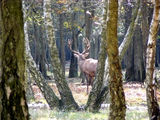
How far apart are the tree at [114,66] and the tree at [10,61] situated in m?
2.25

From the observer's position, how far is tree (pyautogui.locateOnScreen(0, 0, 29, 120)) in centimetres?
376

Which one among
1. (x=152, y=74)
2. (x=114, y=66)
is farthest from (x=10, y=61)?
(x=152, y=74)

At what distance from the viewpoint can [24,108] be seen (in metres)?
3.86

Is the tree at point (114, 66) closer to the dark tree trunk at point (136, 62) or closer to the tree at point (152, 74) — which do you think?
the tree at point (152, 74)

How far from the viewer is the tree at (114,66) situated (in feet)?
18.8

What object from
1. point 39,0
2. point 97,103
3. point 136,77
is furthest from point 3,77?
point 136,77

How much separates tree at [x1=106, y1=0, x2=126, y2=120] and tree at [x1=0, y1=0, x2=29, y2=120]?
7.39 ft

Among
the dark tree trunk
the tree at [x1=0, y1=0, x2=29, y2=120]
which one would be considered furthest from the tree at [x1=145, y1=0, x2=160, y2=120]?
the dark tree trunk

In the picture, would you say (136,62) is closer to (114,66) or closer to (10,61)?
(114,66)

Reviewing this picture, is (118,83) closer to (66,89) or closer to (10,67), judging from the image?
(10,67)

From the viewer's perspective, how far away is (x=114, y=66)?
583cm

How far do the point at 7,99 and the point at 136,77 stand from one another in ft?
65.6

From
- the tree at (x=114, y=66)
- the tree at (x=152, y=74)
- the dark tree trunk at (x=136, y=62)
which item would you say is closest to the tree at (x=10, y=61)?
the tree at (x=114, y=66)

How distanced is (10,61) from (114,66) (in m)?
2.47
